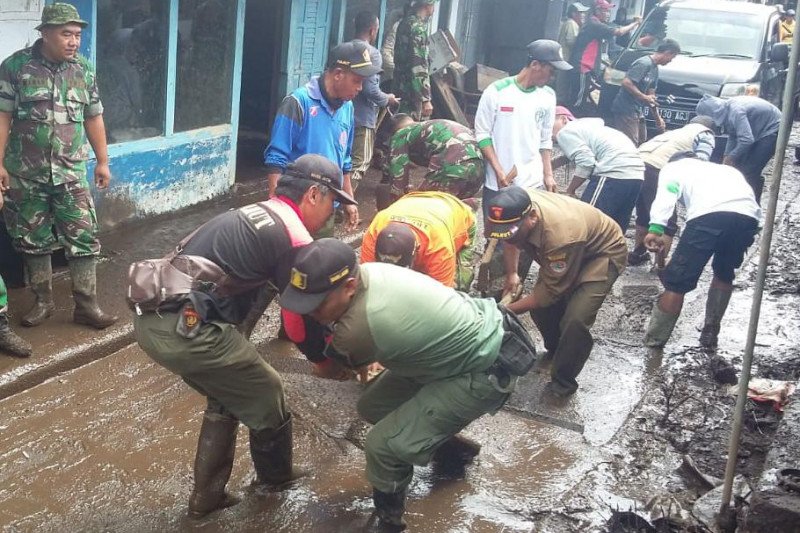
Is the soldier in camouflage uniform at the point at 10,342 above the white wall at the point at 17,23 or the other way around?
the other way around

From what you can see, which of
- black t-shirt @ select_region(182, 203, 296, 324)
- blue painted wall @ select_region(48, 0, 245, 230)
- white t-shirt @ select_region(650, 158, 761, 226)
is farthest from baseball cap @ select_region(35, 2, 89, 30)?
white t-shirt @ select_region(650, 158, 761, 226)

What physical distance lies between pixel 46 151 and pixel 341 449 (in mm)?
2445

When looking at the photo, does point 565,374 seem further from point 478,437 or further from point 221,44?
point 221,44

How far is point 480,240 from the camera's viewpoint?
8344 millimetres

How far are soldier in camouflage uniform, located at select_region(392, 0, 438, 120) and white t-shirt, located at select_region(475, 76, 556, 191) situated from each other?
10.3ft

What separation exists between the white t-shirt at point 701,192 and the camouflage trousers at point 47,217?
12.3 feet

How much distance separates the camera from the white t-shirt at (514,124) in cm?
677

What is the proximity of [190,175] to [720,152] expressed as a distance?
19.1 ft

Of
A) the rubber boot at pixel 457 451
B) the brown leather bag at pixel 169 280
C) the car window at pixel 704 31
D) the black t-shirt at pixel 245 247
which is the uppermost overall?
the car window at pixel 704 31

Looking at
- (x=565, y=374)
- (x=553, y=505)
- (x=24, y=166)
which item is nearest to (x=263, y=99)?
(x=24, y=166)

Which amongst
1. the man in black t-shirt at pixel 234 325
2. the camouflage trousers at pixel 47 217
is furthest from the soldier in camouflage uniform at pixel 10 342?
the man in black t-shirt at pixel 234 325

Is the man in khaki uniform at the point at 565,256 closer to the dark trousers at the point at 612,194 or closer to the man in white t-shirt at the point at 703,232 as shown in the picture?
the man in white t-shirt at the point at 703,232

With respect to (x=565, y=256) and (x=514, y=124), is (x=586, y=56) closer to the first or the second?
(x=514, y=124)

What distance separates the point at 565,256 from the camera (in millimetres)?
5207
